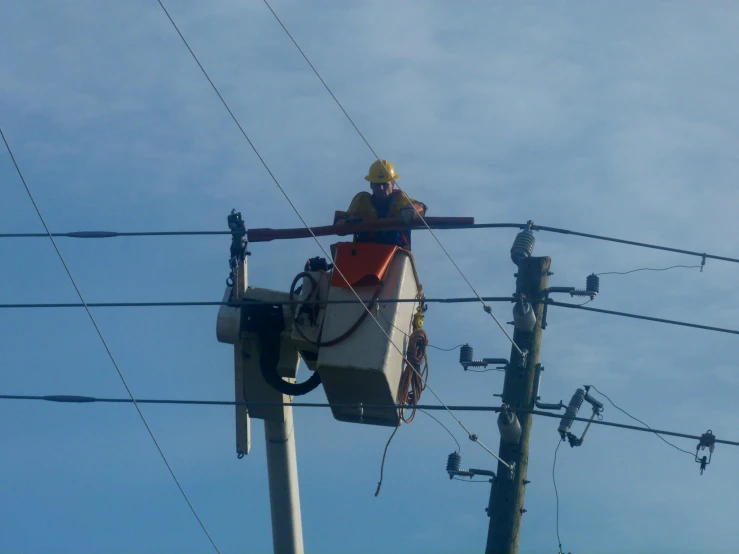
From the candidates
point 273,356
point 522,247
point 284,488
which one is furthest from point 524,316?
point 284,488

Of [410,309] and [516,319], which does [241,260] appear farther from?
[516,319]

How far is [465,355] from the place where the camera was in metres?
10.4

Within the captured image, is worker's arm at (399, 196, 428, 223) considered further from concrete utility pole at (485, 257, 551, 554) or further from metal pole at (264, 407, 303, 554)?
metal pole at (264, 407, 303, 554)

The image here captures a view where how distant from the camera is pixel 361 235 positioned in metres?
11.4

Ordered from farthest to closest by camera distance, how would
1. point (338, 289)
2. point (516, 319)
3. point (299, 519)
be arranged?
point (299, 519) < point (338, 289) < point (516, 319)

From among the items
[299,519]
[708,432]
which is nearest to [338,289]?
[299,519]

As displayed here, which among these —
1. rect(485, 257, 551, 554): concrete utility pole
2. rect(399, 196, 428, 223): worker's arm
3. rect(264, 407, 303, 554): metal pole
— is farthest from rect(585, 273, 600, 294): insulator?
rect(264, 407, 303, 554): metal pole

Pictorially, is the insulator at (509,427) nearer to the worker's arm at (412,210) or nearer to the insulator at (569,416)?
the insulator at (569,416)

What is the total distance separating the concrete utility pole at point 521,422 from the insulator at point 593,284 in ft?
1.18

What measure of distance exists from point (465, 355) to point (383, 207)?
1922 mm

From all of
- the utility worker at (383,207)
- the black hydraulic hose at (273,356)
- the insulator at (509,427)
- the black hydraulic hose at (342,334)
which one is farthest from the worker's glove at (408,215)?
the insulator at (509,427)

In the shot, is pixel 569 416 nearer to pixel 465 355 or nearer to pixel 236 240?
pixel 465 355

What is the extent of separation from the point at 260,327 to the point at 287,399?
82cm

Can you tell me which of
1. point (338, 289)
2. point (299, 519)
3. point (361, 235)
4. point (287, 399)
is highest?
point (361, 235)
